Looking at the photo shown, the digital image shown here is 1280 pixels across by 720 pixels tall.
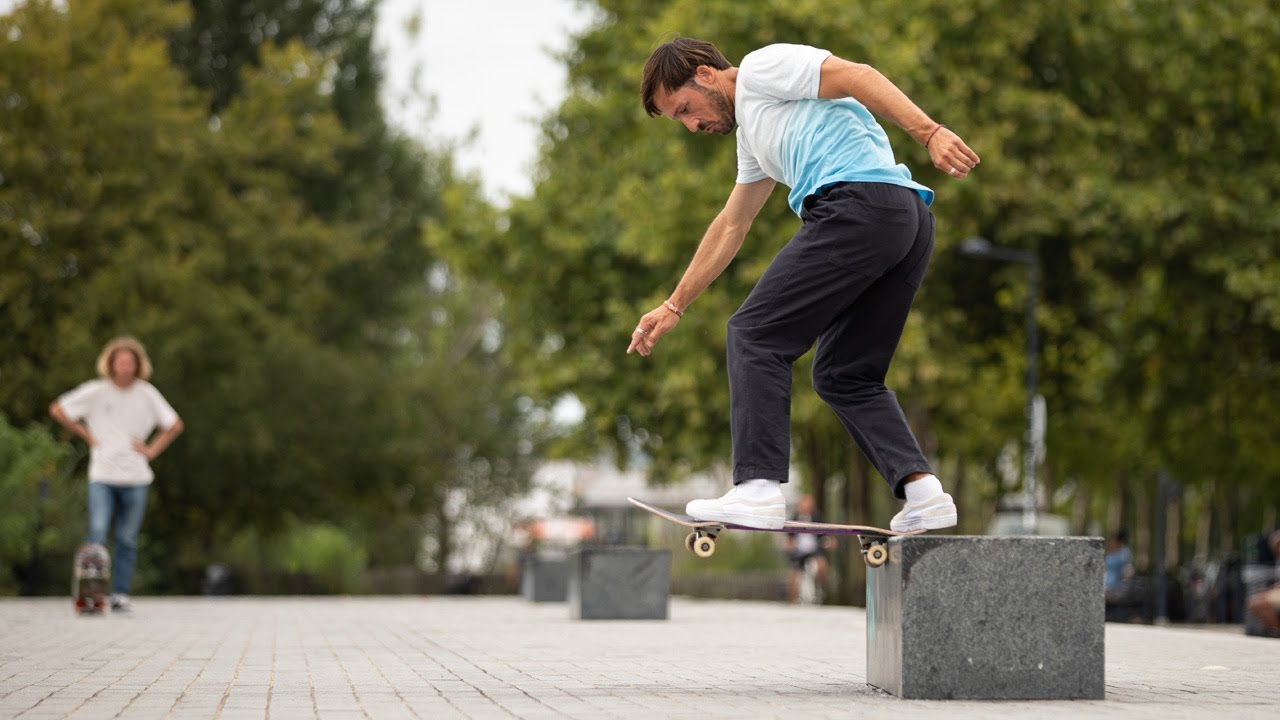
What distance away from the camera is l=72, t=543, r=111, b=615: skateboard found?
13086 millimetres

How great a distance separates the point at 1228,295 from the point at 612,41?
11308 mm

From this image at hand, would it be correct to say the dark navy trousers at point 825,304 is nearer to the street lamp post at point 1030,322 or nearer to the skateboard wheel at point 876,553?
the skateboard wheel at point 876,553

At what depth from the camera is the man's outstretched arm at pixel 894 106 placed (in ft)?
18.5

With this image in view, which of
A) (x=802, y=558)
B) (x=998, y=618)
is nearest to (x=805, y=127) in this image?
(x=998, y=618)

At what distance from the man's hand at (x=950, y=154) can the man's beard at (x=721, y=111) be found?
81 cm

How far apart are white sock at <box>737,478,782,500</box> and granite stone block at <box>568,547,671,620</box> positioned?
7.92m

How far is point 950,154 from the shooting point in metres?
5.63

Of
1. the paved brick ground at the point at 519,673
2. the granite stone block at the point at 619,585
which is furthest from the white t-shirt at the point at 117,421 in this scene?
the granite stone block at the point at 619,585

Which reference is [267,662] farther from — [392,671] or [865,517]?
[865,517]

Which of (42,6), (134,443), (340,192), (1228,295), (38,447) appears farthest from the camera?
(340,192)

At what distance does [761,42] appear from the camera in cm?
2403

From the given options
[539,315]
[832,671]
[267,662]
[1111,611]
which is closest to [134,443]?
[267,662]

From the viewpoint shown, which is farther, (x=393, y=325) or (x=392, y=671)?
(x=393, y=325)

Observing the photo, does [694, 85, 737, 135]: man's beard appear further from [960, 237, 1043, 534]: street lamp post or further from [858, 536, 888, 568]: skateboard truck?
[960, 237, 1043, 534]: street lamp post
